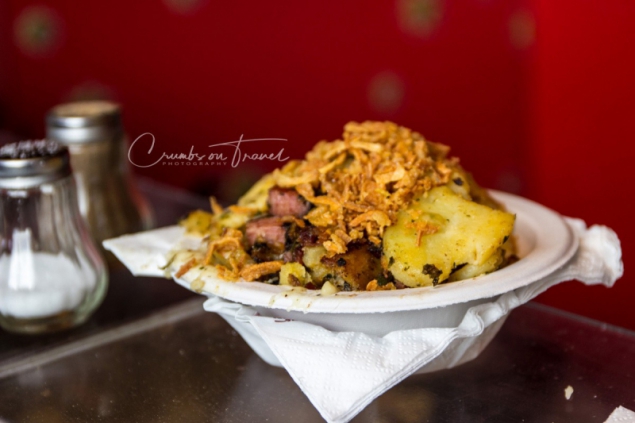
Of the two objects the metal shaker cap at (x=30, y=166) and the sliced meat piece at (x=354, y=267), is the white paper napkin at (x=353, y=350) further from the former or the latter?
the metal shaker cap at (x=30, y=166)

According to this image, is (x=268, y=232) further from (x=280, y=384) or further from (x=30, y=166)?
(x=30, y=166)

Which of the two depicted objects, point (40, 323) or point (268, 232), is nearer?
point (268, 232)

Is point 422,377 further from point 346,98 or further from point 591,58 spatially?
point 346,98

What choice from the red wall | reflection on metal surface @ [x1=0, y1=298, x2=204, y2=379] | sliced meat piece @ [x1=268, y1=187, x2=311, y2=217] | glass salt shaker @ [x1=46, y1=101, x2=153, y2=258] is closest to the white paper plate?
sliced meat piece @ [x1=268, y1=187, x2=311, y2=217]

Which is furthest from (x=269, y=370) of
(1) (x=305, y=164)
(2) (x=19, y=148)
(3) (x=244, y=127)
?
(3) (x=244, y=127)

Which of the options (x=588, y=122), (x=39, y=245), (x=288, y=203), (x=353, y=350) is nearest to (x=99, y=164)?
(x=39, y=245)
